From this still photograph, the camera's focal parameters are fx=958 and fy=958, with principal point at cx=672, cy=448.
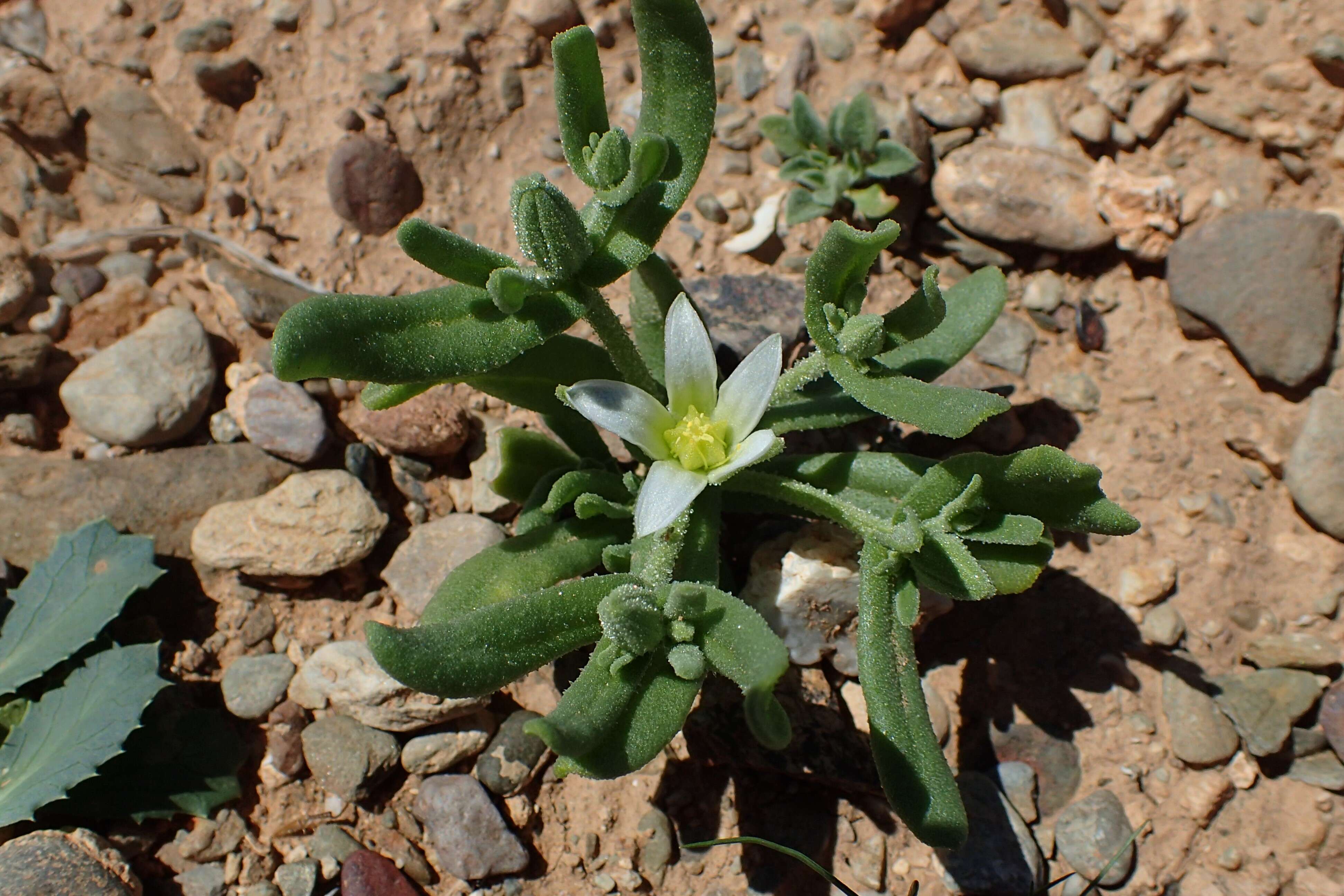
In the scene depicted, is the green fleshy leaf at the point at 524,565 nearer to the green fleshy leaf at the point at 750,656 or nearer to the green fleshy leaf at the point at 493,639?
the green fleshy leaf at the point at 493,639

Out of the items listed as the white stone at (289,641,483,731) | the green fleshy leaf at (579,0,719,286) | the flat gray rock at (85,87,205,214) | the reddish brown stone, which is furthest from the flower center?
the flat gray rock at (85,87,205,214)

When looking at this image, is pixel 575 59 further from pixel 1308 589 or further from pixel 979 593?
pixel 1308 589

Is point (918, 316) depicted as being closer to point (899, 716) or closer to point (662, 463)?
point (662, 463)

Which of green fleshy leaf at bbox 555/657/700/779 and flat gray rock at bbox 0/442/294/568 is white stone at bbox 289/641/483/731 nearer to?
flat gray rock at bbox 0/442/294/568

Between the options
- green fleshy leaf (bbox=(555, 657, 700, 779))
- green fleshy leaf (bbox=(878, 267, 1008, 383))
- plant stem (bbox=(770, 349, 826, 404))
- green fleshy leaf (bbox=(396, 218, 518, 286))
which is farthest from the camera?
green fleshy leaf (bbox=(878, 267, 1008, 383))

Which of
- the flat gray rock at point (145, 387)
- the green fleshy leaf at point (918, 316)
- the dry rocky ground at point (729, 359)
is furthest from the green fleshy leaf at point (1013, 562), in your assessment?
the flat gray rock at point (145, 387)

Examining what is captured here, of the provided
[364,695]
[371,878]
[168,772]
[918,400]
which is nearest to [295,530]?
[364,695]
